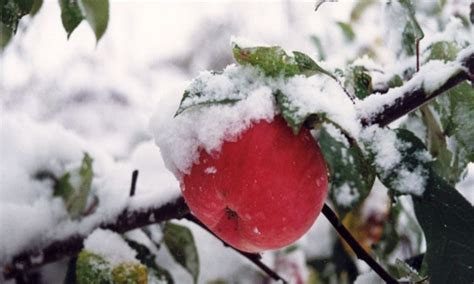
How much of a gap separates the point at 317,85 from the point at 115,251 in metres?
0.36

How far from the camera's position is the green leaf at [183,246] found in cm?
92

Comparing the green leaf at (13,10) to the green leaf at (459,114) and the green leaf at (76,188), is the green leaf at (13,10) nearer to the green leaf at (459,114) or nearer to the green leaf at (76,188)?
the green leaf at (76,188)

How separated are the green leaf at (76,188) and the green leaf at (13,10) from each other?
0.30m

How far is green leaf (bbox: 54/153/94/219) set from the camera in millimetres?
890

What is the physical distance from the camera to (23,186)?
3.29ft

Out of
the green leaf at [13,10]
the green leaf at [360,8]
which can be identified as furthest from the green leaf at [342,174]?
the green leaf at [360,8]

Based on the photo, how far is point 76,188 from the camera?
2.98ft

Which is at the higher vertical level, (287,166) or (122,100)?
(287,166)

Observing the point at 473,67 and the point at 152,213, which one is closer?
the point at 473,67

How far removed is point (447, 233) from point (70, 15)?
535 millimetres

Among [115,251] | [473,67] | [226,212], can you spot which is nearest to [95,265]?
[115,251]

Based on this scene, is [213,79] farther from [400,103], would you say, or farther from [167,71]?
[167,71]

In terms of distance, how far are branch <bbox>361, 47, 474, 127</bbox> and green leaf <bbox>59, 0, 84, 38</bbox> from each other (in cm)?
Result: 39

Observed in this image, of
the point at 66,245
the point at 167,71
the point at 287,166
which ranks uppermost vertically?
the point at 287,166
